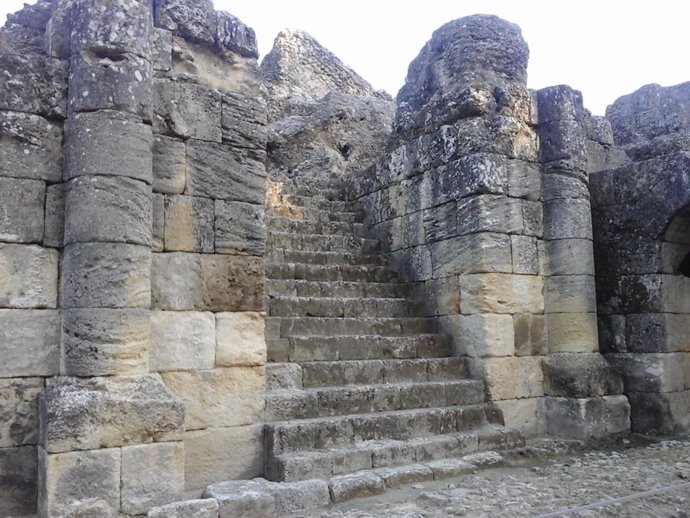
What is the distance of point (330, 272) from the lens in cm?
760

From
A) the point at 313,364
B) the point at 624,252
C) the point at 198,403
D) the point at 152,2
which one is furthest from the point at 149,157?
the point at 624,252

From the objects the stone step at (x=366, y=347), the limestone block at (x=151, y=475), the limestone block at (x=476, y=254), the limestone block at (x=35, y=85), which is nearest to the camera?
the limestone block at (x=151, y=475)

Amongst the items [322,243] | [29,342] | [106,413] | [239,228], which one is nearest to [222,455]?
[106,413]

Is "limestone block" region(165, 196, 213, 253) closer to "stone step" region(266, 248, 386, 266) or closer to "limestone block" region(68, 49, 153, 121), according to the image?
"limestone block" region(68, 49, 153, 121)

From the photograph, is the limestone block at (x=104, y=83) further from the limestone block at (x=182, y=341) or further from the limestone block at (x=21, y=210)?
the limestone block at (x=182, y=341)

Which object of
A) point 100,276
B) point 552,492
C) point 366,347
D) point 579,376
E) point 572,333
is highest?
point 100,276

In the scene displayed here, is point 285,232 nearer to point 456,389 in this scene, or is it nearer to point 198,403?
point 456,389

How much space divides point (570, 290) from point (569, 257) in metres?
0.36

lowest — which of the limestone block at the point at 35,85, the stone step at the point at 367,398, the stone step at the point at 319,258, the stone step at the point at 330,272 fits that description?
the stone step at the point at 367,398

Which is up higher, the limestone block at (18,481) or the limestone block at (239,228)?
the limestone block at (239,228)

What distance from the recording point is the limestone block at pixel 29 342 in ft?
14.4

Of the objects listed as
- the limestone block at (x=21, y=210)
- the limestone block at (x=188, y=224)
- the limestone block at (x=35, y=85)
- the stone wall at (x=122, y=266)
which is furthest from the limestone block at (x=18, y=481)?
the limestone block at (x=35, y=85)

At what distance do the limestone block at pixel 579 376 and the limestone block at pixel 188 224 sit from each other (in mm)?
4001

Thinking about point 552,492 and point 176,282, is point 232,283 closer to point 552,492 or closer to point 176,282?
point 176,282
